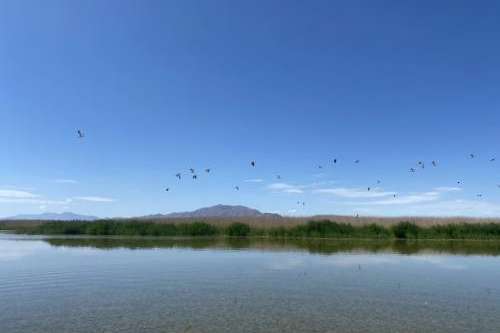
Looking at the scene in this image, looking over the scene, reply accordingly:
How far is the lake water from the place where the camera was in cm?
1605

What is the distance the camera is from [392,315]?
1775cm

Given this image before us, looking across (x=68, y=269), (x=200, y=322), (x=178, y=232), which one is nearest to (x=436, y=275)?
(x=200, y=322)

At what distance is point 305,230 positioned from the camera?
7106 cm

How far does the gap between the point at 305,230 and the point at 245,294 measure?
50.4 m

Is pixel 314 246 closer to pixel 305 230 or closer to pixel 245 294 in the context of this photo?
pixel 305 230

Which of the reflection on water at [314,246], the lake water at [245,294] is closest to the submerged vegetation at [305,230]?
the reflection on water at [314,246]

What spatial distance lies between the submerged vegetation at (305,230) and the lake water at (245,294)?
32.7 meters

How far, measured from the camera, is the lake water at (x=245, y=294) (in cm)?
1605

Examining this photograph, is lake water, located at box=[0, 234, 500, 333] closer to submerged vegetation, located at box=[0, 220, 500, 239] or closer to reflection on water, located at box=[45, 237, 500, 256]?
reflection on water, located at box=[45, 237, 500, 256]

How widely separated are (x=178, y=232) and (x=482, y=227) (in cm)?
5016

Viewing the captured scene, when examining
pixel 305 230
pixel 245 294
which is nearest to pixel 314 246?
pixel 305 230

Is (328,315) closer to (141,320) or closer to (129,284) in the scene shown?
(141,320)

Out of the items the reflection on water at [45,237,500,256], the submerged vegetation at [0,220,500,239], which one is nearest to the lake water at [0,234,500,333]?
the reflection on water at [45,237,500,256]

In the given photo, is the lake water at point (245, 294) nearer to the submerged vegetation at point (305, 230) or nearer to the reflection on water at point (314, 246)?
the reflection on water at point (314, 246)
